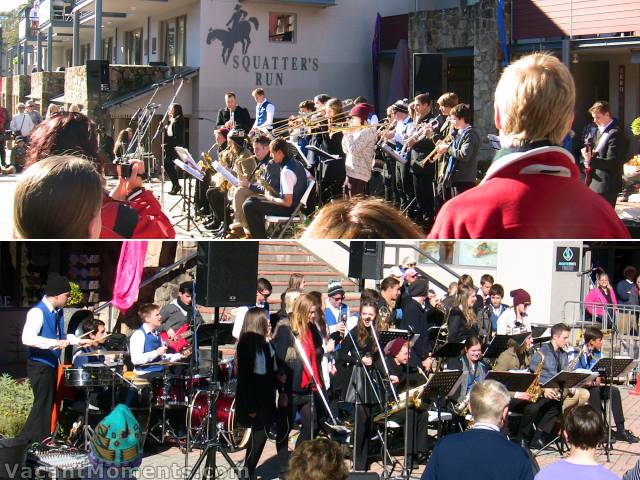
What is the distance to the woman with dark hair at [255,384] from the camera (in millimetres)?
5906

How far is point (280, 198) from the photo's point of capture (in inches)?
210

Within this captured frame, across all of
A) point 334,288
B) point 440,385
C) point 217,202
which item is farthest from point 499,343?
point 217,202

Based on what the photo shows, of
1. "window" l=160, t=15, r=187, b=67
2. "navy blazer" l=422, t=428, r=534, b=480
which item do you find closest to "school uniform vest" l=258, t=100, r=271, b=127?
"navy blazer" l=422, t=428, r=534, b=480

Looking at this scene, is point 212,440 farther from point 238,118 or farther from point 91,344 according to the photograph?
point 238,118

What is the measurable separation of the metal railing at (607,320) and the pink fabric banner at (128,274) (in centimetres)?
301

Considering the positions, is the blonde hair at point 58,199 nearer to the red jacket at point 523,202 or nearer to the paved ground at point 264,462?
the red jacket at point 523,202

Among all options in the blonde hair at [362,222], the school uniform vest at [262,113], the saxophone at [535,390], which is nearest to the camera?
the blonde hair at [362,222]

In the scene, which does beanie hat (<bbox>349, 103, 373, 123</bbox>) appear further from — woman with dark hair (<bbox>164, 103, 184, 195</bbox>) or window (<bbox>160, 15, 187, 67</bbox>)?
window (<bbox>160, 15, 187, 67</bbox>)

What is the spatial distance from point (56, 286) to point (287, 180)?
1542 millimetres

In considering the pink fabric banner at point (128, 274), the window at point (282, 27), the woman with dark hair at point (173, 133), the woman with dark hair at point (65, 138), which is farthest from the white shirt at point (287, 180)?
the window at point (282, 27)

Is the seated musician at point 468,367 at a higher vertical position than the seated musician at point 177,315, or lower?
lower

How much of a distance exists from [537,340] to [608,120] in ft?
7.79

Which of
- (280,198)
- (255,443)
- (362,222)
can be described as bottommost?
(255,443)

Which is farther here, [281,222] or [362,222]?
[281,222]
